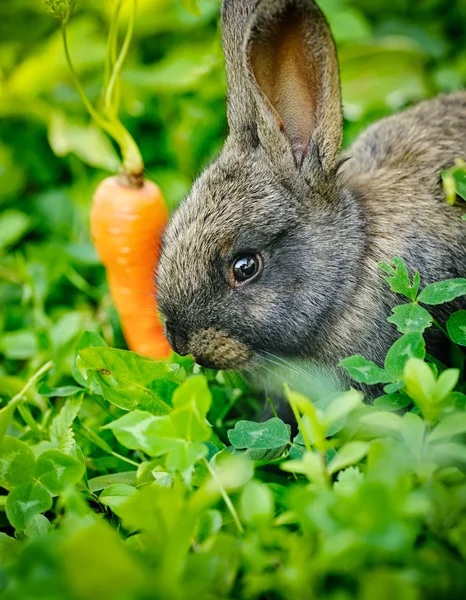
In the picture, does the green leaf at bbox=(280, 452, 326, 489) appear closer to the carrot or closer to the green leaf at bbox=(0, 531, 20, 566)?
the green leaf at bbox=(0, 531, 20, 566)

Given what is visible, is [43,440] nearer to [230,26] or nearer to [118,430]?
[118,430]

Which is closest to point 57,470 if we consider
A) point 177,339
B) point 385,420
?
point 177,339

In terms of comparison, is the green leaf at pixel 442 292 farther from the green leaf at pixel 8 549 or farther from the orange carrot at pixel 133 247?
the green leaf at pixel 8 549

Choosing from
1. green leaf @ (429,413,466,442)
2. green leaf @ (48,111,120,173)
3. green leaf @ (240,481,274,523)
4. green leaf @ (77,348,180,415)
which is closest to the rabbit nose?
green leaf @ (77,348,180,415)

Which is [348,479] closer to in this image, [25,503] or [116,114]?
[25,503]

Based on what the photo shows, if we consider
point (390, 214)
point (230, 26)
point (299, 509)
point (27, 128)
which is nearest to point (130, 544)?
point (299, 509)
